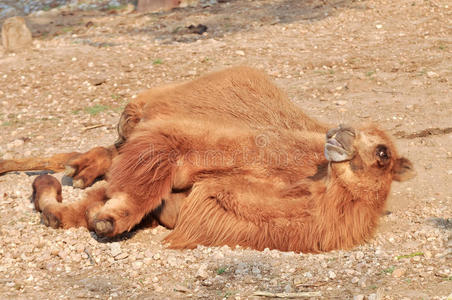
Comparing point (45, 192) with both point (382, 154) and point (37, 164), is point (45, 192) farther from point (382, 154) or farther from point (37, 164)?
point (382, 154)

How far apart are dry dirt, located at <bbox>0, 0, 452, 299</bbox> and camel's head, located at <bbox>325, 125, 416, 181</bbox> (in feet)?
1.78

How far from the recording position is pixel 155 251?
4078mm

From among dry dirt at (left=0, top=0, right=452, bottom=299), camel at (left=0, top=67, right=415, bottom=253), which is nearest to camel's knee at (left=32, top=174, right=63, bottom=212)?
camel at (left=0, top=67, right=415, bottom=253)

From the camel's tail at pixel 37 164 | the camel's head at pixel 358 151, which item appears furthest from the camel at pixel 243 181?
the camel's tail at pixel 37 164

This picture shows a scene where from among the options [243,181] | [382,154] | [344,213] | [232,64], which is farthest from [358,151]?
[232,64]

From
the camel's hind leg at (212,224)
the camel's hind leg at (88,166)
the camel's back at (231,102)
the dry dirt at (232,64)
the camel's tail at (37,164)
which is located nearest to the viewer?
the dry dirt at (232,64)

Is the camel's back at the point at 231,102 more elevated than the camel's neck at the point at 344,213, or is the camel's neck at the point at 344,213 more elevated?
the camel's back at the point at 231,102

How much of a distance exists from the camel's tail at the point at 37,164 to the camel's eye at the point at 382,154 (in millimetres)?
3050

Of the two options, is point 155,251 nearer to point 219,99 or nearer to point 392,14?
point 219,99

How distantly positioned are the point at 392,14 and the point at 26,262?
841cm

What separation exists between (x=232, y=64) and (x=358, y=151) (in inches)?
210

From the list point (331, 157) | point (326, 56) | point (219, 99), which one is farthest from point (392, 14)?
point (331, 157)

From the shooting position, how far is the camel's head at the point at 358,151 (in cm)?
377

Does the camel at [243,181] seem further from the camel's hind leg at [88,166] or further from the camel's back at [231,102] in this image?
the camel's hind leg at [88,166]
